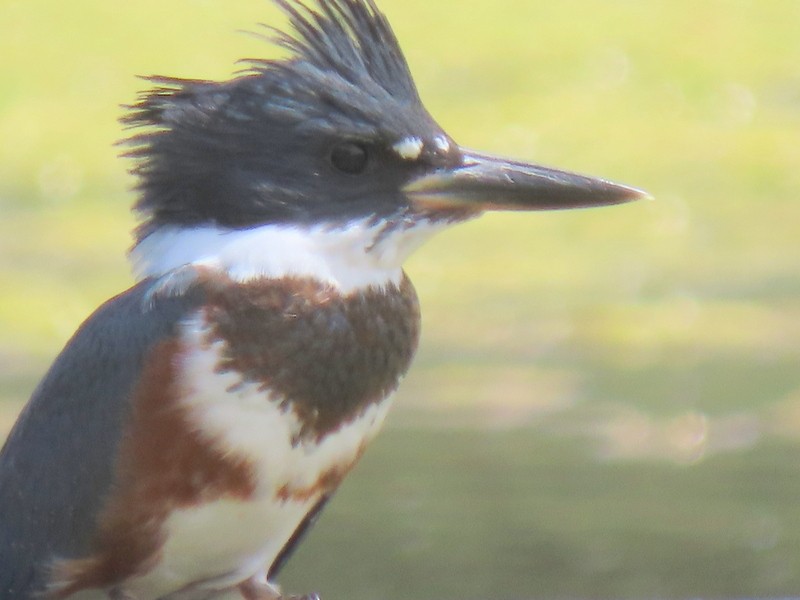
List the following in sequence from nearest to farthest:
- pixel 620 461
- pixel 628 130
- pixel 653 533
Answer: pixel 653 533, pixel 620 461, pixel 628 130

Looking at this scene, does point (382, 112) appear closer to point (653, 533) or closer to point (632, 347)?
point (653, 533)

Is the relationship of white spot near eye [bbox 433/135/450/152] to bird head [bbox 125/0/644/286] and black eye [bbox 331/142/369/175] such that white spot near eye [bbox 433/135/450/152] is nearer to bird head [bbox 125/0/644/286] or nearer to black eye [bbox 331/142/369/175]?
bird head [bbox 125/0/644/286]

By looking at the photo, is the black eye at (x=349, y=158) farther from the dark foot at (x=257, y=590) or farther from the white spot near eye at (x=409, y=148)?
the dark foot at (x=257, y=590)

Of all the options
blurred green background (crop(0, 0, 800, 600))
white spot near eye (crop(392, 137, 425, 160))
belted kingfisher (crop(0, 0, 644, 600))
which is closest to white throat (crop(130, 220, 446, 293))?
belted kingfisher (crop(0, 0, 644, 600))

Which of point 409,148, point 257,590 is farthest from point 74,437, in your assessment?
point 409,148

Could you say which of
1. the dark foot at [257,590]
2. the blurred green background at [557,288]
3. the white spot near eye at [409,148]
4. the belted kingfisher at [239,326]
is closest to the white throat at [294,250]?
the belted kingfisher at [239,326]

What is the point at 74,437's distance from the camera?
9.66ft

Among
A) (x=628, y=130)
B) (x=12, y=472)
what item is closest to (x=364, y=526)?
(x=12, y=472)

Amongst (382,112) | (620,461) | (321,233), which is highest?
(620,461)

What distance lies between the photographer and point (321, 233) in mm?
2865

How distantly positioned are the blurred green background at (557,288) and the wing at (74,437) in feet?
10.7

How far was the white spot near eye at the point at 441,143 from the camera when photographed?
9.69 feet

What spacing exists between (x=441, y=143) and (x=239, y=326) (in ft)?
1.41

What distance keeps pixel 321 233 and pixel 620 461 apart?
16.3ft
